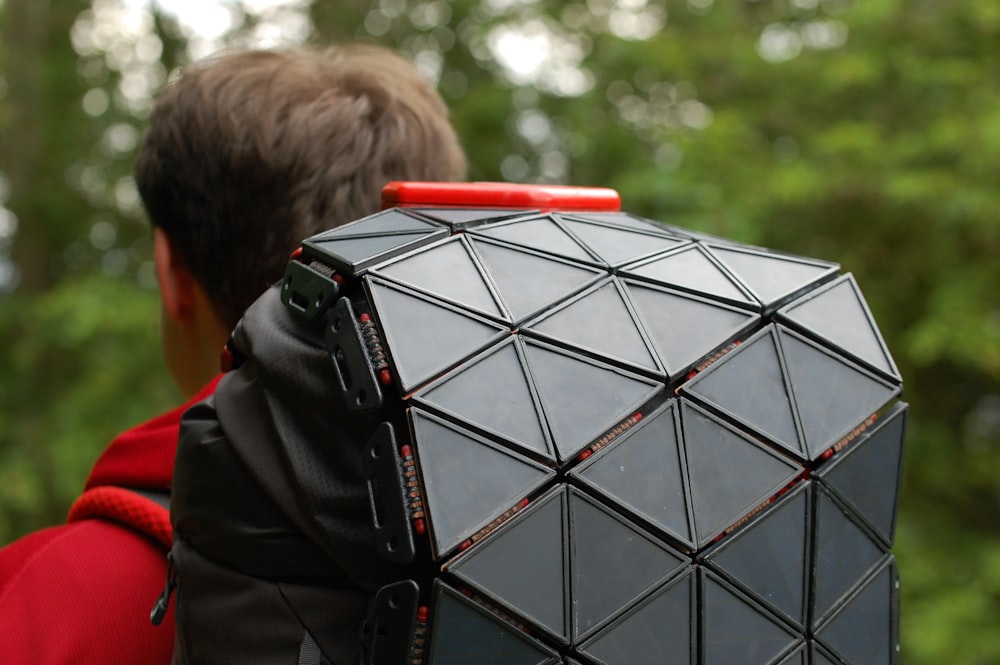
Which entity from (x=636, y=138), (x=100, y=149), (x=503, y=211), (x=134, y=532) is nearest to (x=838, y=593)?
(x=503, y=211)

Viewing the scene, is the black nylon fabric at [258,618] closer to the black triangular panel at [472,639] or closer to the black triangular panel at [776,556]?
the black triangular panel at [472,639]

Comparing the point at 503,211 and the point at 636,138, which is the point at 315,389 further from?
the point at 636,138

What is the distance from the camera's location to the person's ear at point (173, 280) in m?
1.47

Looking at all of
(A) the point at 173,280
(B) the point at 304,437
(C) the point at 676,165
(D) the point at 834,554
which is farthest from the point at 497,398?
(C) the point at 676,165

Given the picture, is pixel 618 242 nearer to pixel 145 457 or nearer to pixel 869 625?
pixel 869 625

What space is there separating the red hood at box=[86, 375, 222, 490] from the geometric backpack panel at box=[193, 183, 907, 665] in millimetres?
331

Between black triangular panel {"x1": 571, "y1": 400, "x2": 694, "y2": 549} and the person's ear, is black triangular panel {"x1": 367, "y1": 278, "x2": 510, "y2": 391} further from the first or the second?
the person's ear

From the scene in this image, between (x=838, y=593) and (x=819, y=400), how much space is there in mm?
Answer: 205

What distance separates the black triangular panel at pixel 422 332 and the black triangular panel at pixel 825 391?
0.31 meters

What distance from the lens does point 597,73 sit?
5.32 meters

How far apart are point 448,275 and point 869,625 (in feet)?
1.94

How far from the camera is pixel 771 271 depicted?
1.11 meters

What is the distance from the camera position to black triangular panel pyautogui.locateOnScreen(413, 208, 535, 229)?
107 cm

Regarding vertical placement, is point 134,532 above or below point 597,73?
below
